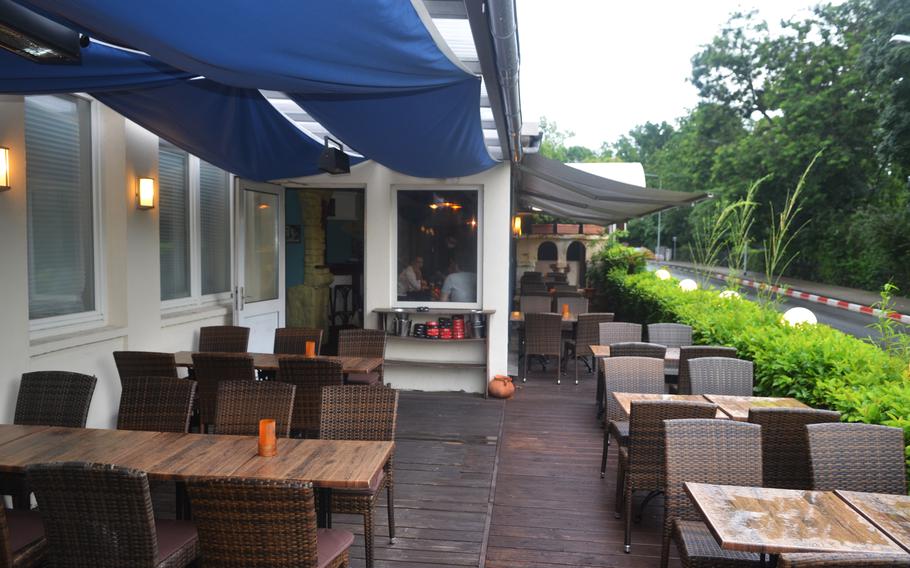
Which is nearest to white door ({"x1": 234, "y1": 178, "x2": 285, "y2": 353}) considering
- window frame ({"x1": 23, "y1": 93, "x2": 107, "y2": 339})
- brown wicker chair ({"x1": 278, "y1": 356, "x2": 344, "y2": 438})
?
window frame ({"x1": 23, "y1": 93, "x2": 107, "y2": 339})

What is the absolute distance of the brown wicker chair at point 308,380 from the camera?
4.39 metres

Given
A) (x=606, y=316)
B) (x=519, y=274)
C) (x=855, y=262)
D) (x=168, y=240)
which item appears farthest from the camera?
(x=855, y=262)

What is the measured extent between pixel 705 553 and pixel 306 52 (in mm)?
2643

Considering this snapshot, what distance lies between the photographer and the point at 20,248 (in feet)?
12.7

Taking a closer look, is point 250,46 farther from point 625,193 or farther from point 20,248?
point 625,193

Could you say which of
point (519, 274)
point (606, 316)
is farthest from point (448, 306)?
point (519, 274)

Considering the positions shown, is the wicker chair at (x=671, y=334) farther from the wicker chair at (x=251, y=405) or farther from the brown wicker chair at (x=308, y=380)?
the wicker chair at (x=251, y=405)

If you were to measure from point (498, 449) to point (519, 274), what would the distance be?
13.5m

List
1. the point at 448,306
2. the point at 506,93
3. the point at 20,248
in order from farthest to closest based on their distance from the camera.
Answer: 1. the point at 448,306
2. the point at 20,248
3. the point at 506,93

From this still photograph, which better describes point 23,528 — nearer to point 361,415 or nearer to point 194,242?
point 361,415

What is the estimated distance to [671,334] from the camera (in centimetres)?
673

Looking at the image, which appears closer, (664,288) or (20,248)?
(20,248)

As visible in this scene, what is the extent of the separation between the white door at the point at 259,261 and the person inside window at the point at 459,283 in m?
1.93

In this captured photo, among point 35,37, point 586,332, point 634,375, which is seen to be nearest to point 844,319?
point 586,332
